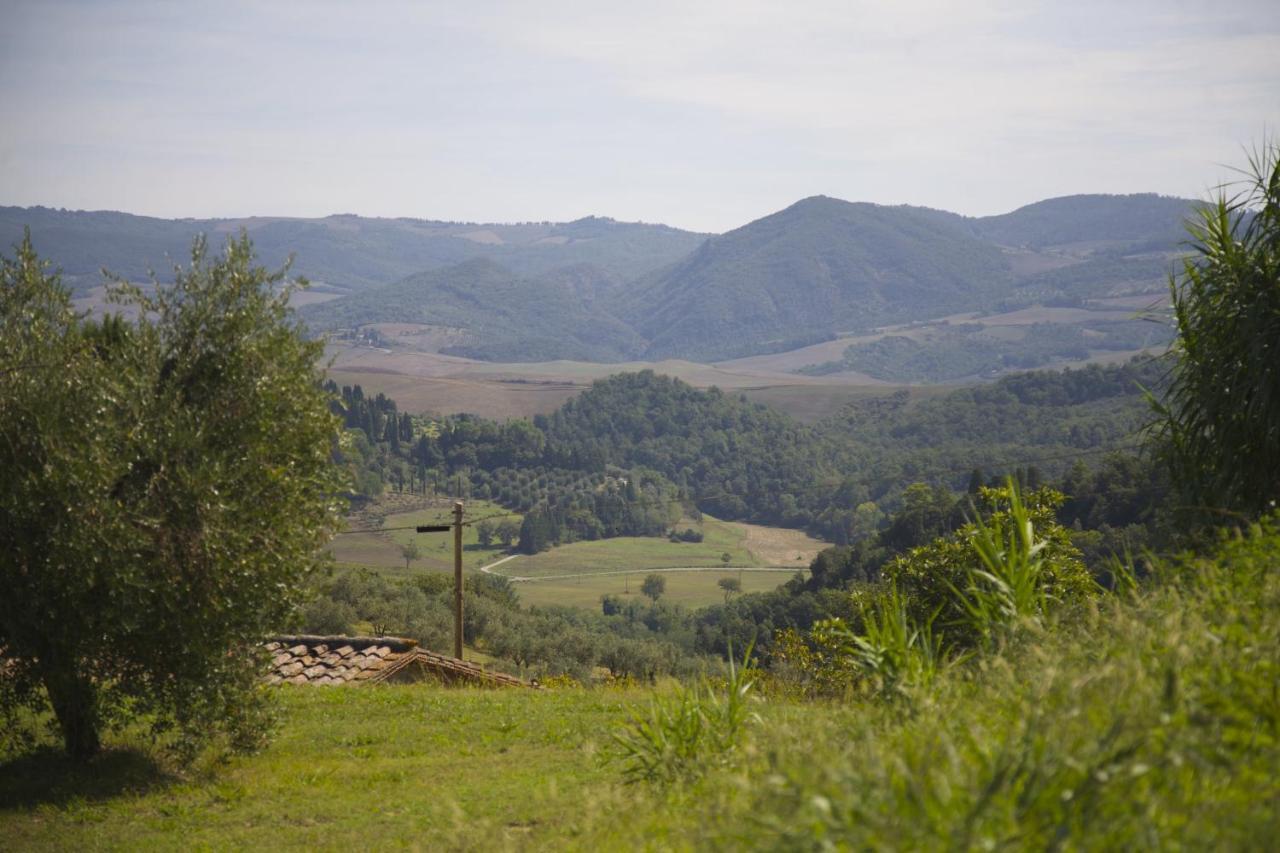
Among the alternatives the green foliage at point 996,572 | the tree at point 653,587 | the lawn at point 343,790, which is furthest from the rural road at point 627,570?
the lawn at point 343,790

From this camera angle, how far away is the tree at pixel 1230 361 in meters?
9.66

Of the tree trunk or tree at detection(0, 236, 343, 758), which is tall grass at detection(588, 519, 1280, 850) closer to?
tree at detection(0, 236, 343, 758)

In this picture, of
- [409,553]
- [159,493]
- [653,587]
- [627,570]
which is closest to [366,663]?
[159,493]

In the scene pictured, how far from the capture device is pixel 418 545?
110062mm

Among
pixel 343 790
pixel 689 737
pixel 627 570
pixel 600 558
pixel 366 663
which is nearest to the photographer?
pixel 689 737

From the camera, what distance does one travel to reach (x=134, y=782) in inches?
458

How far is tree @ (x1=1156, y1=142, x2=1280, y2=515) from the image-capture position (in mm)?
9664

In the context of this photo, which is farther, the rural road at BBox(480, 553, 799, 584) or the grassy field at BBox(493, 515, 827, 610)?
the rural road at BBox(480, 553, 799, 584)

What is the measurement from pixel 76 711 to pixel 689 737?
25.2 ft

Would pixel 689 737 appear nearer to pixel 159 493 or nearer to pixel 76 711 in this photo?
pixel 159 493

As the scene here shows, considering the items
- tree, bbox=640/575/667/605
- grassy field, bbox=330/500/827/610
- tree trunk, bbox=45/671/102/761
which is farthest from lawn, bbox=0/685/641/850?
tree, bbox=640/575/667/605

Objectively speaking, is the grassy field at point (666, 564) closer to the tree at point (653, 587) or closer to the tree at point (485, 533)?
the tree at point (653, 587)

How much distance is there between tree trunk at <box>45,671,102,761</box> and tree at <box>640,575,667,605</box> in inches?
3340

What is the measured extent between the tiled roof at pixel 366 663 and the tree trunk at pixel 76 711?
7.82m
